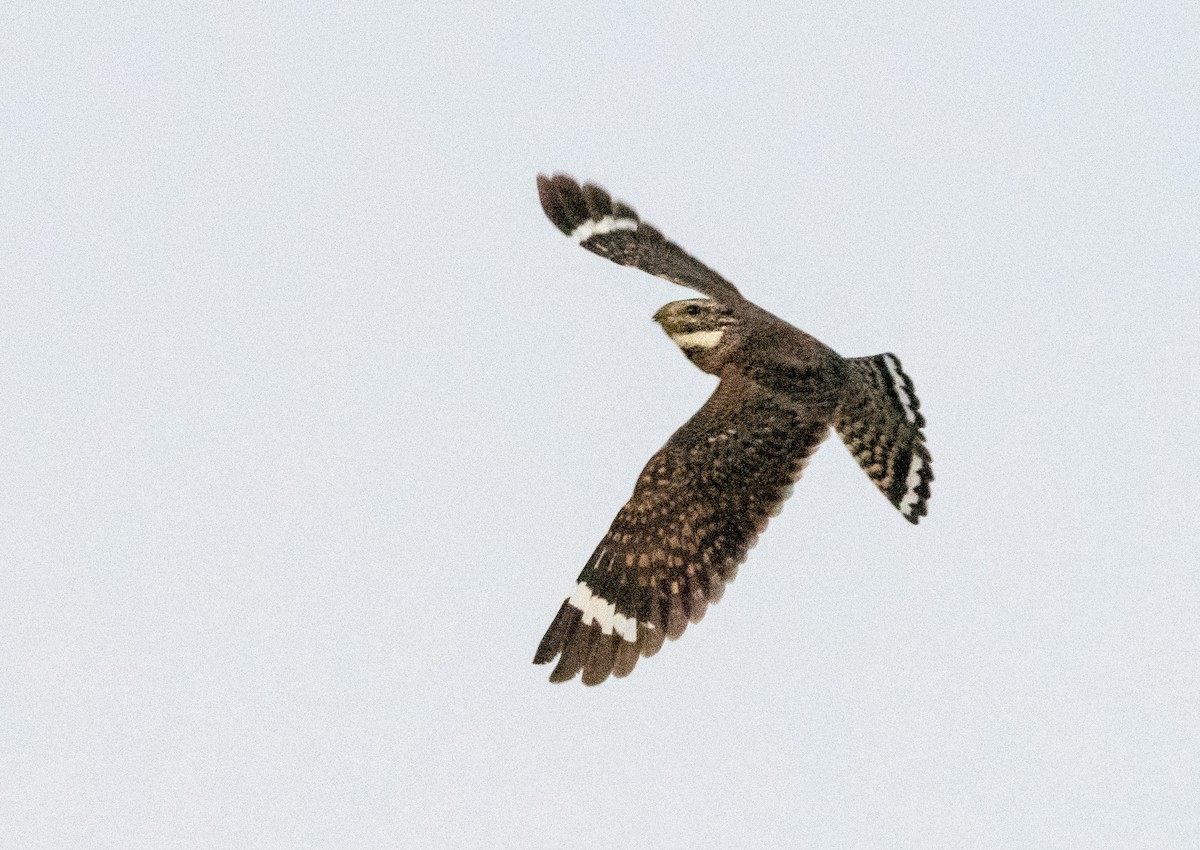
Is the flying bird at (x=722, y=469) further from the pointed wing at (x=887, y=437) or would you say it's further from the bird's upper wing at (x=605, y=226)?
the bird's upper wing at (x=605, y=226)

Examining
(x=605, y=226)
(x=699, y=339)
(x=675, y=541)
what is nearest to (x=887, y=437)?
(x=699, y=339)

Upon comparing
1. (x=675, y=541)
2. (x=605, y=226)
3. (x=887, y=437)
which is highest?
(x=605, y=226)

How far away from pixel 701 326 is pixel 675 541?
1.29 metres

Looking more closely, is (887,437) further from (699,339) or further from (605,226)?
(605,226)

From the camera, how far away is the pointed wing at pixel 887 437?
29.1ft

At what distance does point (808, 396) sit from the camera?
8.89 m

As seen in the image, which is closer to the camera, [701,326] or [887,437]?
[887,437]

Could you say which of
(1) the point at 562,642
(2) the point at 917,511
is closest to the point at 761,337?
(2) the point at 917,511

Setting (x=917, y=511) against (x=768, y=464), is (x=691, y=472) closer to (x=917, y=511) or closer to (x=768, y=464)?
(x=768, y=464)

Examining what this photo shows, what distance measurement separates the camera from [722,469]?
A: 341 inches

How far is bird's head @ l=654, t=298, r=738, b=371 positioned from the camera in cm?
908

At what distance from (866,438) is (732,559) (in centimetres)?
108

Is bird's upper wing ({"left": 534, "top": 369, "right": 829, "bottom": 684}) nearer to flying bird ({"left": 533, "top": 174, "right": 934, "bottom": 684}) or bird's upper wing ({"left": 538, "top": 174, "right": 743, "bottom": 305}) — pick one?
flying bird ({"left": 533, "top": 174, "right": 934, "bottom": 684})

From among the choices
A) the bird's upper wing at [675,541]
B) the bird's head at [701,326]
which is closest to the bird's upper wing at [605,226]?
the bird's head at [701,326]
